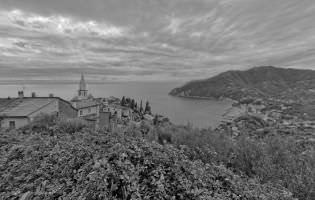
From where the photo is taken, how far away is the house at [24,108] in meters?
13.1

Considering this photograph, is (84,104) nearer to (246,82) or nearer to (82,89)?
(82,89)

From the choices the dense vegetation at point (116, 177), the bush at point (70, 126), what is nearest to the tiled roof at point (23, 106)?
the bush at point (70, 126)

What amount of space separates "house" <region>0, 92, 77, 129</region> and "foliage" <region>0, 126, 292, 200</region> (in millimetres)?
12024

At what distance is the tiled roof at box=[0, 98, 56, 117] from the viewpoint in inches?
528

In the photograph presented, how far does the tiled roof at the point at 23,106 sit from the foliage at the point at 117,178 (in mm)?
14768

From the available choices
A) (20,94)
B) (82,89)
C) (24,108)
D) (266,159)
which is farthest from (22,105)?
(266,159)

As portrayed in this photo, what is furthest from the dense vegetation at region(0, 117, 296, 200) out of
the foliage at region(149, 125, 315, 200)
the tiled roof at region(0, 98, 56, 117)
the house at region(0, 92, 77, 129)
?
the tiled roof at region(0, 98, 56, 117)

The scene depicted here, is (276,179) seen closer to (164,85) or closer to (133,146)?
(133,146)

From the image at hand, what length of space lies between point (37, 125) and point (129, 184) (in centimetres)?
609

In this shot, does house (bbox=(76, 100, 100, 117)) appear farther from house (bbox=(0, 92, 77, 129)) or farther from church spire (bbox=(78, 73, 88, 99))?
church spire (bbox=(78, 73, 88, 99))

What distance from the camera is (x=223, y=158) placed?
329 cm

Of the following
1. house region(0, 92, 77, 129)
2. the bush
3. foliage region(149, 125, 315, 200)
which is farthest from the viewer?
house region(0, 92, 77, 129)

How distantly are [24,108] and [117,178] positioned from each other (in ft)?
57.5

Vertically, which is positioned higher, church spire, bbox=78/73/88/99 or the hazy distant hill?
the hazy distant hill
